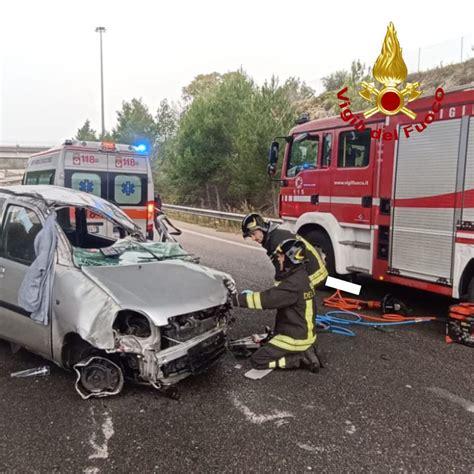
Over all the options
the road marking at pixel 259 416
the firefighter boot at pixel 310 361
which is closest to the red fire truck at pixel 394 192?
the firefighter boot at pixel 310 361

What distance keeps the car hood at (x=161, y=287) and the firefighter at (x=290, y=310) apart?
1.21 feet

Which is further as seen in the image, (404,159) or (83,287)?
(404,159)

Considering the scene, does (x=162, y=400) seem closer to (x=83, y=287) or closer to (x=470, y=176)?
(x=83, y=287)

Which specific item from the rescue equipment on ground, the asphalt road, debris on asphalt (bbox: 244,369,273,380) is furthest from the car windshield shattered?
the rescue equipment on ground

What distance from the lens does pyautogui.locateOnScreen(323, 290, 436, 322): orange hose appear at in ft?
18.9

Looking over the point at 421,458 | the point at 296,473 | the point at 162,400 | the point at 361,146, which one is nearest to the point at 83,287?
the point at 162,400

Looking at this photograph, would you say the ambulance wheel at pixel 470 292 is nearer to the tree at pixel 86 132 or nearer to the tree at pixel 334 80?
the tree at pixel 334 80

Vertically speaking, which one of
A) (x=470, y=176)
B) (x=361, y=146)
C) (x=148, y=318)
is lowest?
(x=148, y=318)

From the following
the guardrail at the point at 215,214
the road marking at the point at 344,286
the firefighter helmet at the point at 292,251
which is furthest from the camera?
the guardrail at the point at 215,214

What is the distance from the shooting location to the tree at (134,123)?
40562 millimetres

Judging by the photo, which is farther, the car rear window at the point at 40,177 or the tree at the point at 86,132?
the tree at the point at 86,132

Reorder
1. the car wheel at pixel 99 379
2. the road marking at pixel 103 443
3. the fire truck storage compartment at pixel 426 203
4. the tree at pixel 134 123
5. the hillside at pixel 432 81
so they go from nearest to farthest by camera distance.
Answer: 1. the road marking at pixel 103 443
2. the car wheel at pixel 99 379
3. the fire truck storage compartment at pixel 426 203
4. the hillside at pixel 432 81
5. the tree at pixel 134 123

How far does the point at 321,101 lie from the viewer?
99.9 feet

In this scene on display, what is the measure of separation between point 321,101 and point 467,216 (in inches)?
1057
